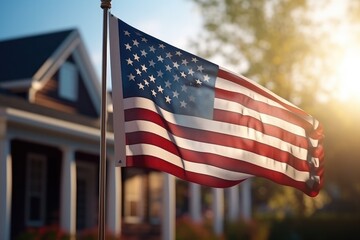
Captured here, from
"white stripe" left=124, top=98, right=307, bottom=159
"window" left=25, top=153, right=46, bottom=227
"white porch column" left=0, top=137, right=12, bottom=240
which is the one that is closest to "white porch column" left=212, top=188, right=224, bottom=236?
"window" left=25, top=153, right=46, bottom=227

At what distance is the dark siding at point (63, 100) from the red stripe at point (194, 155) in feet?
49.4

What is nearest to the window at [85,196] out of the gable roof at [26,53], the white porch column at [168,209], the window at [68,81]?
the window at [68,81]

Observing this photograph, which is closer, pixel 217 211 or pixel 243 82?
pixel 243 82

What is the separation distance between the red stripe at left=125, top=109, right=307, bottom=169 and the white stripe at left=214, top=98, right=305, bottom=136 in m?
0.31

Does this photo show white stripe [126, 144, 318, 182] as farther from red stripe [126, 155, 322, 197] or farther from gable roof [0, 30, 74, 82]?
gable roof [0, 30, 74, 82]

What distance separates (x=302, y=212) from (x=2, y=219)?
21.1m

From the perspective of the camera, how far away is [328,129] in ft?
110

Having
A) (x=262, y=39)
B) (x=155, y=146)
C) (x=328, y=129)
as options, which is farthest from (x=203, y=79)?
(x=328, y=129)

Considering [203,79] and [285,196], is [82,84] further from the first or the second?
[285,196]

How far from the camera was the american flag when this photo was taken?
7.24 m

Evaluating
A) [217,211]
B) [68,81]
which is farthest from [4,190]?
[217,211]

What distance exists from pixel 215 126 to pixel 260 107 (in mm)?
666

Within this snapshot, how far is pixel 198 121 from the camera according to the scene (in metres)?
7.80

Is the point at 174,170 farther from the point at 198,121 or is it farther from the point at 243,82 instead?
the point at 243,82
